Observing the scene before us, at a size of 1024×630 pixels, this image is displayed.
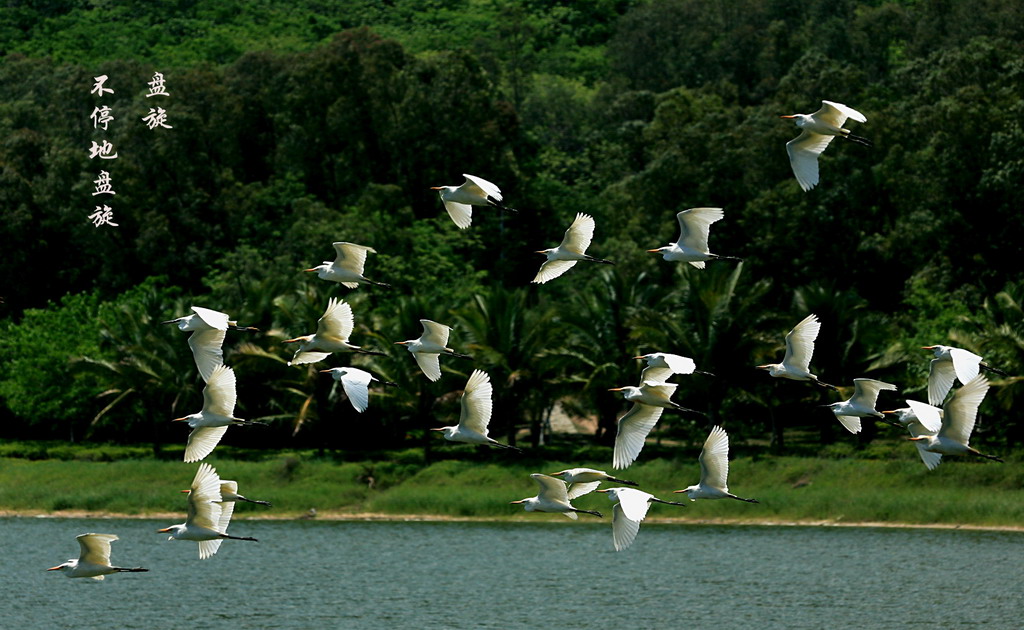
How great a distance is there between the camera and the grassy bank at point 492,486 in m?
35.2

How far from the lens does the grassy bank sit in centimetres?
3516

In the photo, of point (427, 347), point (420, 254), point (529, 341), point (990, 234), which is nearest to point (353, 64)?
point (420, 254)

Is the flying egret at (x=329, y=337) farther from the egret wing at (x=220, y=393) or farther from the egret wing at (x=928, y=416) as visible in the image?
the egret wing at (x=928, y=416)

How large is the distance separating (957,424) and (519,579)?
14.8 m

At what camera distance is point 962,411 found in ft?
51.1

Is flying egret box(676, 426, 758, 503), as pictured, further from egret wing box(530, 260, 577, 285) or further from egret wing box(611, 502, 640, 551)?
egret wing box(530, 260, 577, 285)

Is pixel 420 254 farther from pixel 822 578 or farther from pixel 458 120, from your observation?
pixel 822 578

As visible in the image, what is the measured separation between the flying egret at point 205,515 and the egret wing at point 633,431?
13.7 feet

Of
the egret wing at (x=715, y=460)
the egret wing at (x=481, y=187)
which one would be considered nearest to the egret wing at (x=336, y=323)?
the egret wing at (x=481, y=187)

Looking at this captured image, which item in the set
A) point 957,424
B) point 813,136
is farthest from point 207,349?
point 957,424

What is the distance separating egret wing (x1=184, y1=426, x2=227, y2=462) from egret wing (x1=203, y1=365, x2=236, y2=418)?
0.70 ft

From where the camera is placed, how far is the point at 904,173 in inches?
1727

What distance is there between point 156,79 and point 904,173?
2149 cm

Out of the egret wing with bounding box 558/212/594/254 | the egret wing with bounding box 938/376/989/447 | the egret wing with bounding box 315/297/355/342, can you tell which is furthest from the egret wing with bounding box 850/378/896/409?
the egret wing with bounding box 315/297/355/342
